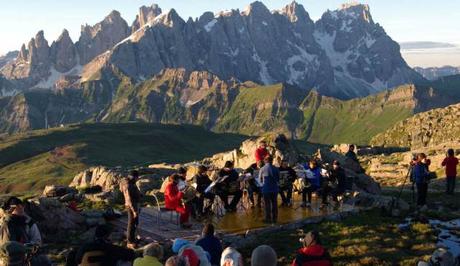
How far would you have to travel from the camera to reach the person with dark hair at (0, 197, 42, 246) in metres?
16.6

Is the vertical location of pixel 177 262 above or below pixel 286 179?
above

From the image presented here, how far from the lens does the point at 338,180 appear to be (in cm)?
3058

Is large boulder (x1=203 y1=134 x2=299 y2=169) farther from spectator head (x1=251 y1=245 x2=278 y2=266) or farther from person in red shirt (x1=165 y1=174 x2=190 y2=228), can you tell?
spectator head (x1=251 y1=245 x2=278 y2=266)

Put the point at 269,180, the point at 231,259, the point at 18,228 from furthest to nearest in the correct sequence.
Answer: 1. the point at 269,180
2. the point at 18,228
3. the point at 231,259

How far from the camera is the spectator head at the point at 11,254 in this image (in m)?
12.8

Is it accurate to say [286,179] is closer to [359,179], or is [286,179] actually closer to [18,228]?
[359,179]

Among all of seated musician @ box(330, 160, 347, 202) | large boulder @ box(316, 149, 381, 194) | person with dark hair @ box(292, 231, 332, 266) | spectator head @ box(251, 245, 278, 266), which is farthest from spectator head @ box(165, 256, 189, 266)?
large boulder @ box(316, 149, 381, 194)

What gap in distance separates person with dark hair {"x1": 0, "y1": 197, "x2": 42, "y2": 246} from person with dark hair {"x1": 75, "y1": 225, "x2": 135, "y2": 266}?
3598mm

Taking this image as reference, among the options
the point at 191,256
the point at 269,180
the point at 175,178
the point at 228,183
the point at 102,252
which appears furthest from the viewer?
the point at 228,183

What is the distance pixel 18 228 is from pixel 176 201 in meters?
9.77

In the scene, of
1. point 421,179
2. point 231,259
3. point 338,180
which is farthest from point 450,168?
point 231,259

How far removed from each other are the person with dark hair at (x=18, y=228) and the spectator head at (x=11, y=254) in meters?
3.54

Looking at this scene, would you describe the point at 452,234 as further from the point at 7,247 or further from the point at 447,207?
the point at 7,247

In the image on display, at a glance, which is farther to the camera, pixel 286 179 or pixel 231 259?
pixel 286 179
